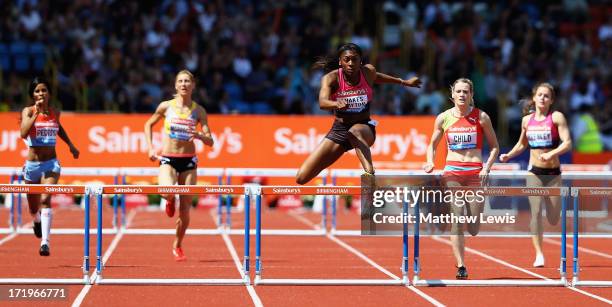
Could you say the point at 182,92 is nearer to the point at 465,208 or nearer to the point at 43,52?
the point at 465,208

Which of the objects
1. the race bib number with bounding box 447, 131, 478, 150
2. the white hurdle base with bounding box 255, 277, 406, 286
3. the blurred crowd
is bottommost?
the white hurdle base with bounding box 255, 277, 406, 286

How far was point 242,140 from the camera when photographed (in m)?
20.5

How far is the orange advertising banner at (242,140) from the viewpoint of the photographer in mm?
20156

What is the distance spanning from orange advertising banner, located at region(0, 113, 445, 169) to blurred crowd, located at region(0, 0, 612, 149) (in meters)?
1.61

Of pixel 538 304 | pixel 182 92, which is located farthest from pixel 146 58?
pixel 538 304

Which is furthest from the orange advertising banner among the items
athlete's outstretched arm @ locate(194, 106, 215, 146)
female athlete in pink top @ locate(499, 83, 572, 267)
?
female athlete in pink top @ locate(499, 83, 572, 267)

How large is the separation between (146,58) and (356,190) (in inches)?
545

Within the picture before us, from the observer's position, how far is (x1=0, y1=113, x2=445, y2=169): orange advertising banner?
20.2 meters

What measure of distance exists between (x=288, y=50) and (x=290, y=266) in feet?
41.9

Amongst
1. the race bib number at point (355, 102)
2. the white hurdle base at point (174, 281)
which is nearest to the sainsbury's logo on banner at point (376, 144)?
the white hurdle base at point (174, 281)

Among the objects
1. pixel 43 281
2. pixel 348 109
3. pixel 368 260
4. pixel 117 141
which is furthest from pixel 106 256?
pixel 117 141

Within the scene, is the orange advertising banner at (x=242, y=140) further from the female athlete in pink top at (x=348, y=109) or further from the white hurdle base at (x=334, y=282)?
the female athlete in pink top at (x=348, y=109)

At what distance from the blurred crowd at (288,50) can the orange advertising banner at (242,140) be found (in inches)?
63.5

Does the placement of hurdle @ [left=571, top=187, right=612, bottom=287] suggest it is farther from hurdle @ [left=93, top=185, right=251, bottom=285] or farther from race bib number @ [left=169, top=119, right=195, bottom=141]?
race bib number @ [left=169, top=119, right=195, bottom=141]
